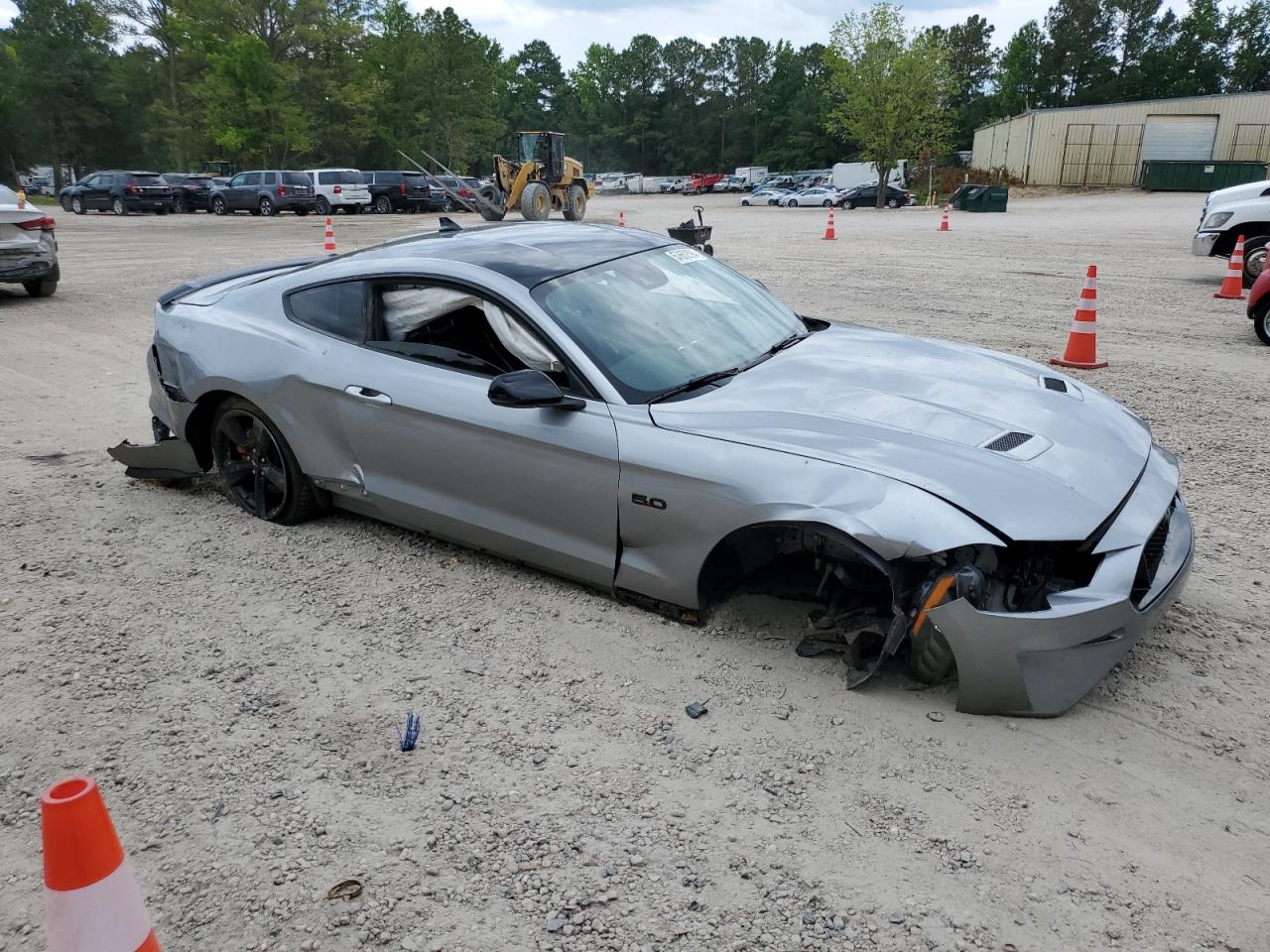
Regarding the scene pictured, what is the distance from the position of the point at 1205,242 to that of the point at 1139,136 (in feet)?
149

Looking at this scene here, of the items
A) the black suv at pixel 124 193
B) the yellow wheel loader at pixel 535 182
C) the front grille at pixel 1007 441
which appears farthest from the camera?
the black suv at pixel 124 193

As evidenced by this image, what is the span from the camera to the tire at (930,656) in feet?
9.93

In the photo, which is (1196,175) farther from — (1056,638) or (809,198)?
(1056,638)

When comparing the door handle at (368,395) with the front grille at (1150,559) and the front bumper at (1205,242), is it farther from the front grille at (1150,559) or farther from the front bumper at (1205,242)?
the front bumper at (1205,242)

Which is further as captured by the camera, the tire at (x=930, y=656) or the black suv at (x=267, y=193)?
the black suv at (x=267, y=193)

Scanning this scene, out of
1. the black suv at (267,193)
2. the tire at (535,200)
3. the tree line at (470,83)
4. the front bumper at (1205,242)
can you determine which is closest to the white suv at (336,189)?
the black suv at (267,193)

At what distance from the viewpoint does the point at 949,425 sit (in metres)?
3.34

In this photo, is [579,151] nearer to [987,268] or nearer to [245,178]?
[245,178]

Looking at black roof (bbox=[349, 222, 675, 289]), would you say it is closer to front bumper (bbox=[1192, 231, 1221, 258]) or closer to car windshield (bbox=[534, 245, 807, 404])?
car windshield (bbox=[534, 245, 807, 404])

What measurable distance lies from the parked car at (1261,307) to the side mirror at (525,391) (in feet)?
26.5

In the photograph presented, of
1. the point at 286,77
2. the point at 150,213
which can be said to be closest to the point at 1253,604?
the point at 150,213

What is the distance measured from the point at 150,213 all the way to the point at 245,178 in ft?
15.2

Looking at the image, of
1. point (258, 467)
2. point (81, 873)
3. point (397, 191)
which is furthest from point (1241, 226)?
point (397, 191)

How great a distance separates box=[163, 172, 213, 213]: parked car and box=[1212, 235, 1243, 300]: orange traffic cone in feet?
116
